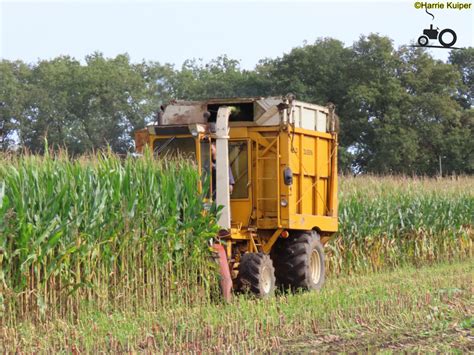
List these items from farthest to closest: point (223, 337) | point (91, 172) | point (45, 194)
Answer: point (91, 172) → point (45, 194) → point (223, 337)

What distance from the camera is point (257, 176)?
1550cm

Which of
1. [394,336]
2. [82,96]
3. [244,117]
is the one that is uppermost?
[82,96]

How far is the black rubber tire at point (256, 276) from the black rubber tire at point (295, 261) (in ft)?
3.17

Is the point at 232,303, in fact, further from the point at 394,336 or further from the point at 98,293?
the point at 394,336

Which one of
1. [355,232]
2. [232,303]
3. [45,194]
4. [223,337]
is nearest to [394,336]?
[223,337]

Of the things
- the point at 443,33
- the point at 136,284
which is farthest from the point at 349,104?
the point at 136,284

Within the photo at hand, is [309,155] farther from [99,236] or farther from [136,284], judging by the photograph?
[99,236]

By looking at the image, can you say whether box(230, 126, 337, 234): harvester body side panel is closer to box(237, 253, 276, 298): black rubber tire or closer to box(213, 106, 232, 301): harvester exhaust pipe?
box(237, 253, 276, 298): black rubber tire

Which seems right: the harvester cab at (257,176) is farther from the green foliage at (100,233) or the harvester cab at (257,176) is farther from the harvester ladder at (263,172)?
the green foliage at (100,233)

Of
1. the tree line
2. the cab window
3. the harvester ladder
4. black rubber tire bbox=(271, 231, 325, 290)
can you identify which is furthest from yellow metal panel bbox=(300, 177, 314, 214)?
the tree line

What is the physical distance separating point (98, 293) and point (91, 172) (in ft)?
5.43

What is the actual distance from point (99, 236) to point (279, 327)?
289 cm

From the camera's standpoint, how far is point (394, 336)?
35.0 feet

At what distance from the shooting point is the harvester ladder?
15.5 m
